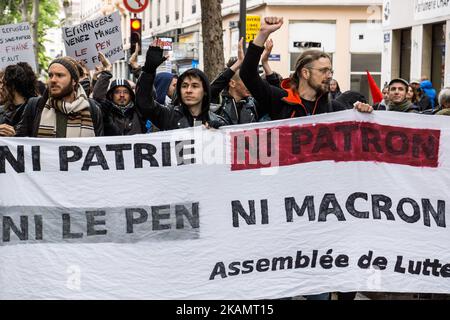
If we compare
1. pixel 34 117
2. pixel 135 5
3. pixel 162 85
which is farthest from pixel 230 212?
pixel 135 5

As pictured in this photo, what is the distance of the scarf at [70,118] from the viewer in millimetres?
6121

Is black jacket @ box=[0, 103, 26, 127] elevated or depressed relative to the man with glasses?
depressed

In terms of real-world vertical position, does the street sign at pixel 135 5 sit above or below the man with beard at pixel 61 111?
above

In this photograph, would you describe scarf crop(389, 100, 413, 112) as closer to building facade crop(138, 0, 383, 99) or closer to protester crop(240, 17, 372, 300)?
protester crop(240, 17, 372, 300)

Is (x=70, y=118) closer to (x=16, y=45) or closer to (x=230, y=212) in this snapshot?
(x=230, y=212)

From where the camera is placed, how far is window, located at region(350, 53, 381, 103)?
1235 inches

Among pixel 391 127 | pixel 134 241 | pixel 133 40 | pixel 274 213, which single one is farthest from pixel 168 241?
pixel 133 40

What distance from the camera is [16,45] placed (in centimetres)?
1018

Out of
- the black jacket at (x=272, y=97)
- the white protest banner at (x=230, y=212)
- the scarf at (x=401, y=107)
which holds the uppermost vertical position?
the black jacket at (x=272, y=97)

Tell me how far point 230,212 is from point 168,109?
1044 millimetres

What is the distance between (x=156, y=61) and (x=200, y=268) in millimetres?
1447

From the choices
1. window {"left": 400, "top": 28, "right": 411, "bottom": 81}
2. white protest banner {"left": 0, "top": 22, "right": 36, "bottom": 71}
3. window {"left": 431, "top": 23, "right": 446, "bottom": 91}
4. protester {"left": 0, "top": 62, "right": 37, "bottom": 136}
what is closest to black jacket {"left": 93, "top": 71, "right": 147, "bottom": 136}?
protester {"left": 0, "top": 62, "right": 37, "bottom": 136}

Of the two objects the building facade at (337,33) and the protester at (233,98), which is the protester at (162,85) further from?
the building facade at (337,33)

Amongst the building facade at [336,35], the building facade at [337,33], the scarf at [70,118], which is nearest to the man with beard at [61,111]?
the scarf at [70,118]
